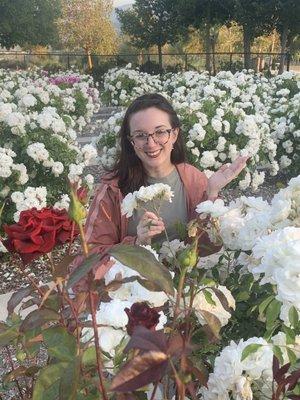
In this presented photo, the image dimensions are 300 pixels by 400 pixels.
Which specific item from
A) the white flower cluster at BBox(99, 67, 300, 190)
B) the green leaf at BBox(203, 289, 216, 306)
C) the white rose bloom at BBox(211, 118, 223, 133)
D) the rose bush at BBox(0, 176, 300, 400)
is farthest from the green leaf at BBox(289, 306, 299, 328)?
the white rose bloom at BBox(211, 118, 223, 133)

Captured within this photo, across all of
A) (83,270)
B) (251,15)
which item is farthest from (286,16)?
(83,270)

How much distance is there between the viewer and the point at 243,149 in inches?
243

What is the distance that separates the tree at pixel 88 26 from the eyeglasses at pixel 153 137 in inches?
1245

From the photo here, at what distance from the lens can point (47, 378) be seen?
2.83 ft

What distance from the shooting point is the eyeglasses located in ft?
7.34

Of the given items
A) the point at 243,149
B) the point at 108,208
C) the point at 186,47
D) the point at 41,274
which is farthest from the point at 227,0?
the point at 108,208

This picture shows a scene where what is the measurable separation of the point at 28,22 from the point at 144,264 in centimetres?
3144

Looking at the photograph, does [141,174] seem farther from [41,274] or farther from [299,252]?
[41,274]

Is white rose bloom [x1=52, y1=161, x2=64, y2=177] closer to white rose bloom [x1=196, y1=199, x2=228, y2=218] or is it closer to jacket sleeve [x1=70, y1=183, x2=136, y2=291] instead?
jacket sleeve [x1=70, y1=183, x2=136, y2=291]

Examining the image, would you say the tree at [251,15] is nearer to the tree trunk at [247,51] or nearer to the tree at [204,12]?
the tree trunk at [247,51]

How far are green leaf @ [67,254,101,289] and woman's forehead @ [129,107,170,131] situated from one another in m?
1.60

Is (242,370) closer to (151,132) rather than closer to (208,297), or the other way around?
(208,297)

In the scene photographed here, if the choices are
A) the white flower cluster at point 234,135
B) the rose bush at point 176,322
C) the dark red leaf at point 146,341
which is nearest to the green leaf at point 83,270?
the rose bush at point 176,322

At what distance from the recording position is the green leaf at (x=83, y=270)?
67 centimetres
